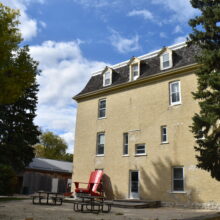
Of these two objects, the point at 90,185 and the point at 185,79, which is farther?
the point at 90,185

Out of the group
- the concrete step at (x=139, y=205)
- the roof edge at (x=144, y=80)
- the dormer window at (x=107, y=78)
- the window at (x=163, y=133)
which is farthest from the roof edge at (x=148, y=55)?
the concrete step at (x=139, y=205)

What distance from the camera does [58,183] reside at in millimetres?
31625

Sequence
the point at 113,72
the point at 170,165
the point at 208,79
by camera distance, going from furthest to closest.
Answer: the point at 113,72
the point at 170,165
the point at 208,79

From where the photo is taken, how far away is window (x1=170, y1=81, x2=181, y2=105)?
19.7 metres

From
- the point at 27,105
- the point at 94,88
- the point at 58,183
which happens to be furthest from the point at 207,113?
the point at 58,183

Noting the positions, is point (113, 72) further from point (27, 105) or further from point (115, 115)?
point (27, 105)

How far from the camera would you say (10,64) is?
423 inches

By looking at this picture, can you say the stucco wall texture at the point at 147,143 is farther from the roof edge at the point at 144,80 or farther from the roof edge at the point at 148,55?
the roof edge at the point at 148,55

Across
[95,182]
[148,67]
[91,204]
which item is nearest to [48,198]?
[95,182]

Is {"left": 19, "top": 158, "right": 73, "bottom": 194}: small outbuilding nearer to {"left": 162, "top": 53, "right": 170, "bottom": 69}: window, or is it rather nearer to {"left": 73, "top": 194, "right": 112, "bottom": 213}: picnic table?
{"left": 73, "top": 194, "right": 112, "bottom": 213}: picnic table

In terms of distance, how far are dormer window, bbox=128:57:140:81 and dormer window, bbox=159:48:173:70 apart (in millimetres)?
2274

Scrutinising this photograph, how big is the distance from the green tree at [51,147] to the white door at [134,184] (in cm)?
4295

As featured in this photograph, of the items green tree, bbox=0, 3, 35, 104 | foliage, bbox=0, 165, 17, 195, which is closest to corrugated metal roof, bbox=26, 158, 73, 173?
foliage, bbox=0, 165, 17, 195

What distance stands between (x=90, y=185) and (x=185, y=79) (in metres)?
11.4
